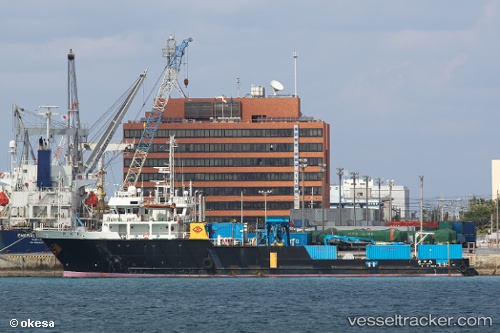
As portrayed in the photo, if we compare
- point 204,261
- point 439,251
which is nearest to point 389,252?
point 439,251

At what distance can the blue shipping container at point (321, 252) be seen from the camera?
11250 centimetres

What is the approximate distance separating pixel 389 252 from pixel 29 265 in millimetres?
38082

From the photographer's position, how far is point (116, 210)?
377 ft

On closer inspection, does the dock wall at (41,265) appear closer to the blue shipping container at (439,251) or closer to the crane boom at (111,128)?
the blue shipping container at (439,251)

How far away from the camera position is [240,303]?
89875 mm

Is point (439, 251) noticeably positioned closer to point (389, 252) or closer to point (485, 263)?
point (389, 252)

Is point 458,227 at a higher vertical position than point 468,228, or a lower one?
higher

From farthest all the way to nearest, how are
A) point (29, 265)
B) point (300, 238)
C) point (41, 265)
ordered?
point (41, 265) < point (29, 265) < point (300, 238)

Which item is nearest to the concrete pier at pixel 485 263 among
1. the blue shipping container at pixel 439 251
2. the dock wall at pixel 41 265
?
the dock wall at pixel 41 265

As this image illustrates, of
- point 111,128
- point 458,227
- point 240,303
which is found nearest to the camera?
point 240,303

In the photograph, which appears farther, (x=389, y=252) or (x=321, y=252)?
(x=389, y=252)

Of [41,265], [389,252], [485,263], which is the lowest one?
[41,265]

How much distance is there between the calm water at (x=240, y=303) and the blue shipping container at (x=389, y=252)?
2.51 m

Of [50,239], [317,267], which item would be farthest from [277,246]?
[50,239]
